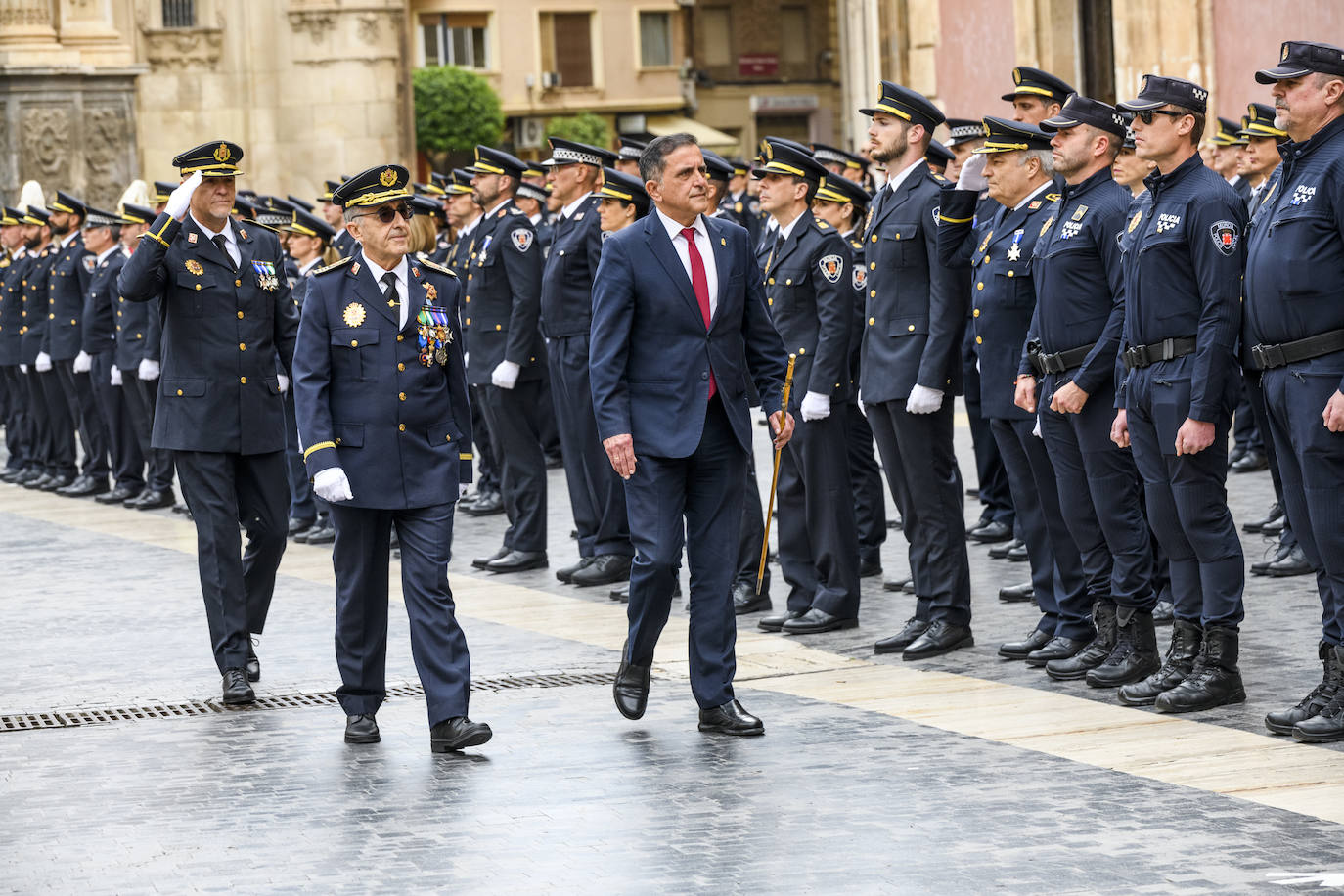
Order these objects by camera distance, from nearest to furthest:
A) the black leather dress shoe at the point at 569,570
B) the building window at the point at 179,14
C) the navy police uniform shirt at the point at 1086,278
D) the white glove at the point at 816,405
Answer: the navy police uniform shirt at the point at 1086,278, the white glove at the point at 816,405, the black leather dress shoe at the point at 569,570, the building window at the point at 179,14

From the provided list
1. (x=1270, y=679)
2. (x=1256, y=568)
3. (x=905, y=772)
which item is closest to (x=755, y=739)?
(x=905, y=772)

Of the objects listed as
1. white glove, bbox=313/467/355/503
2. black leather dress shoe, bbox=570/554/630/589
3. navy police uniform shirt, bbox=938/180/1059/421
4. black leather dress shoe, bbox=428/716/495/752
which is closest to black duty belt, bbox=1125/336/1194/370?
navy police uniform shirt, bbox=938/180/1059/421

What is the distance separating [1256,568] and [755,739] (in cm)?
408

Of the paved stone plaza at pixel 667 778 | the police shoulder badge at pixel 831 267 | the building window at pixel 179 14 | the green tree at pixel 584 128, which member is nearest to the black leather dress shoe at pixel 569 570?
the paved stone plaza at pixel 667 778

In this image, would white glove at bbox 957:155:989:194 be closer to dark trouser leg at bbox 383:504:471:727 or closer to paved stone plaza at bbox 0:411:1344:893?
paved stone plaza at bbox 0:411:1344:893

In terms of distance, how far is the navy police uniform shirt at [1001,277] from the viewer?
883 centimetres

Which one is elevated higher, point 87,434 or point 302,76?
point 302,76

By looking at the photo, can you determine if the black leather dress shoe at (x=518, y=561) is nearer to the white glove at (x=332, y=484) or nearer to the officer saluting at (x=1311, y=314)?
the white glove at (x=332, y=484)

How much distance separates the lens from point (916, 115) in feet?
30.9

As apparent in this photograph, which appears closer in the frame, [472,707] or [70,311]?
[472,707]

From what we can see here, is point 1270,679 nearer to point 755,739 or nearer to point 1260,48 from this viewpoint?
point 755,739

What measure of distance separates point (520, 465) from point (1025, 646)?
431 centimetres

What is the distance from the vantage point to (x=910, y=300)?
941 centimetres

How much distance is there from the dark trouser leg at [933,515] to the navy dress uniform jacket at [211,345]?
2.69 meters
